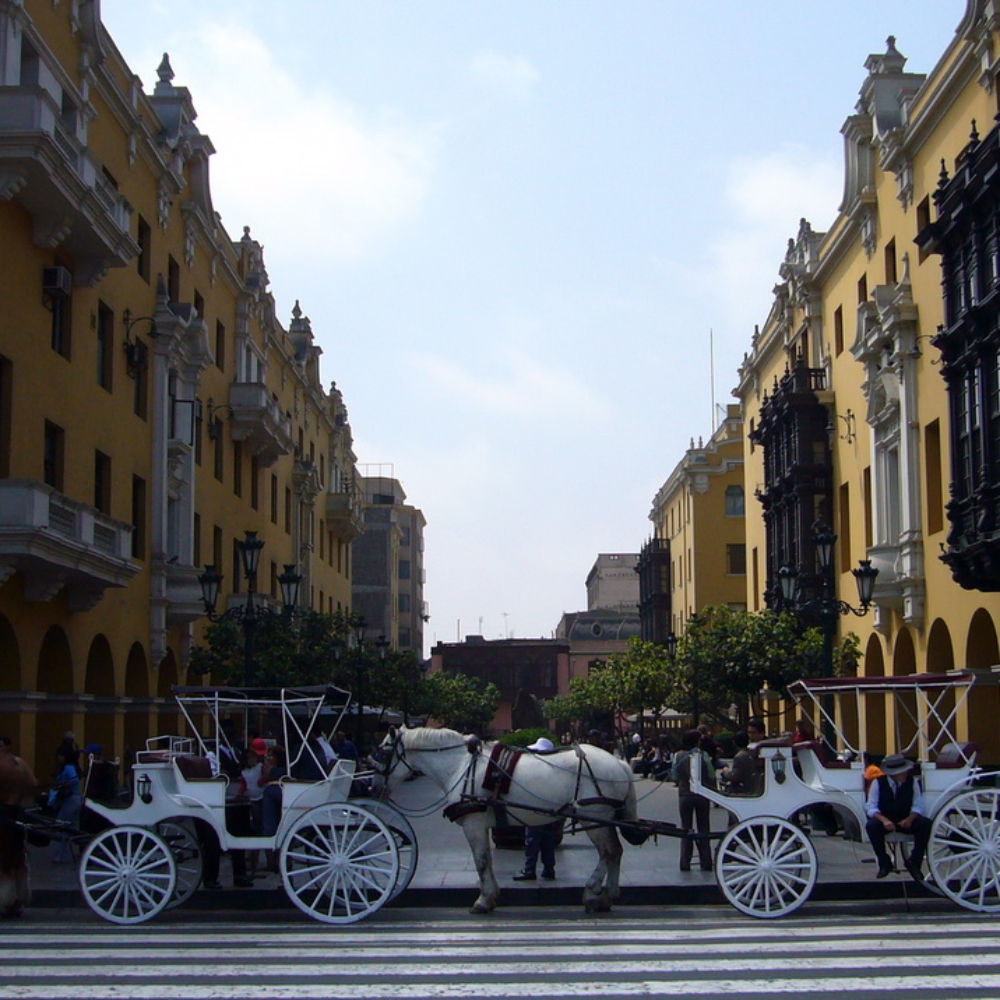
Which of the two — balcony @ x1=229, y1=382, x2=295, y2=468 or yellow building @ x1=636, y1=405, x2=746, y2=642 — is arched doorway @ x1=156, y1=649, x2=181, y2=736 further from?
yellow building @ x1=636, y1=405, x2=746, y2=642

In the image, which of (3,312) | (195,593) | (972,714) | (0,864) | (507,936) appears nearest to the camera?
(507,936)

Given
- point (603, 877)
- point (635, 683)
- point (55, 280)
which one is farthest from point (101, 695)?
point (635, 683)

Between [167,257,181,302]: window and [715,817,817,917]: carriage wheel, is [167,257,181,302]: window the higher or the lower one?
the higher one

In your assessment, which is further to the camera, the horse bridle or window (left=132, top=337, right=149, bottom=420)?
window (left=132, top=337, right=149, bottom=420)

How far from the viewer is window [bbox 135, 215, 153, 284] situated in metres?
32.3

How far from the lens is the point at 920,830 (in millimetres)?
13672

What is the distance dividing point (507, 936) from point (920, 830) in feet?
13.8

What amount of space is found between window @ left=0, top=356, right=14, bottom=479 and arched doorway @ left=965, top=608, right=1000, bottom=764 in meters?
18.4

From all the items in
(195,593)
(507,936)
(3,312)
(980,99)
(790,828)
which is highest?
(980,99)

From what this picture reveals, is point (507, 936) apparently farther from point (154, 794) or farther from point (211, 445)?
point (211, 445)

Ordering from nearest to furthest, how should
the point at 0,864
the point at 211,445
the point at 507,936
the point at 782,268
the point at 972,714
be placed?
the point at 507,936 < the point at 0,864 < the point at 972,714 < the point at 211,445 < the point at 782,268

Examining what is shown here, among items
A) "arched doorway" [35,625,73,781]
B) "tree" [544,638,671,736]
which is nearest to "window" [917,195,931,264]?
"tree" [544,638,671,736]

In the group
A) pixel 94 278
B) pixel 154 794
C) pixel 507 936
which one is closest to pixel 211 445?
pixel 94 278

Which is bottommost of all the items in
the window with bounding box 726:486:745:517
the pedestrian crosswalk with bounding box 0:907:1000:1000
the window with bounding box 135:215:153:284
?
the pedestrian crosswalk with bounding box 0:907:1000:1000
